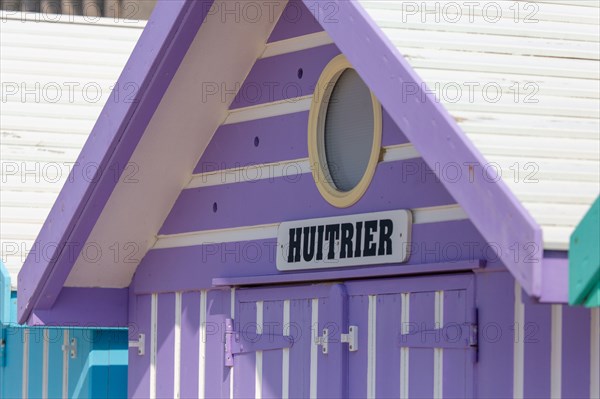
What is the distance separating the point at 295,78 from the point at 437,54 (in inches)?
70.5

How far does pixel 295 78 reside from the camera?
254 inches

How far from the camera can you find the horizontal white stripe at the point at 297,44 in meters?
6.26

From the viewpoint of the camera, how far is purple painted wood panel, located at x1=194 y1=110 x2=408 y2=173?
6.41 metres

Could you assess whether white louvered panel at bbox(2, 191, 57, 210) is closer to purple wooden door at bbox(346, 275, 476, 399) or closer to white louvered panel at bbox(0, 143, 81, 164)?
white louvered panel at bbox(0, 143, 81, 164)

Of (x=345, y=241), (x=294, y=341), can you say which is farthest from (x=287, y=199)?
(x=294, y=341)

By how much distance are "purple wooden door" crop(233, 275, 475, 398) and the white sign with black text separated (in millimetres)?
108

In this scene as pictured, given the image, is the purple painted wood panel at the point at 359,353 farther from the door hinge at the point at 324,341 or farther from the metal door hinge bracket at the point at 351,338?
the door hinge at the point at 324,341

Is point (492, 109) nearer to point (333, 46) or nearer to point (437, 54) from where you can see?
point (437, 54)

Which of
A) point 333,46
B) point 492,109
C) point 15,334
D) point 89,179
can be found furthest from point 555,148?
point 15,334

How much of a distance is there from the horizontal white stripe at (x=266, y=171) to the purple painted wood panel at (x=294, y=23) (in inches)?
23.9

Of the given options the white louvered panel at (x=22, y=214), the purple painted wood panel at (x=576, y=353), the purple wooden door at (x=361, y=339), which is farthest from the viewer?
the white louvered panel at (x=22, y=214)

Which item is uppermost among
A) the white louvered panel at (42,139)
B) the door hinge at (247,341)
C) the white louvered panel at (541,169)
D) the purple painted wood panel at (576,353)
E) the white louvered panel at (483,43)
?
the white louvered panel at (42,139)

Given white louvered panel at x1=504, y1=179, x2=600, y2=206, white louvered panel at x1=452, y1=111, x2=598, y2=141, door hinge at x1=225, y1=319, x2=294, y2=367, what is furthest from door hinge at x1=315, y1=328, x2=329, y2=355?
white louvered panel at x1=504, y1=179, x2=600, y2=206

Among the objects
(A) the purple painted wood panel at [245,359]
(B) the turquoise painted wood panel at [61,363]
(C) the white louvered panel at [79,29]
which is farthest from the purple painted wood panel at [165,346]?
(C) the white louvered panel at [79,29]
